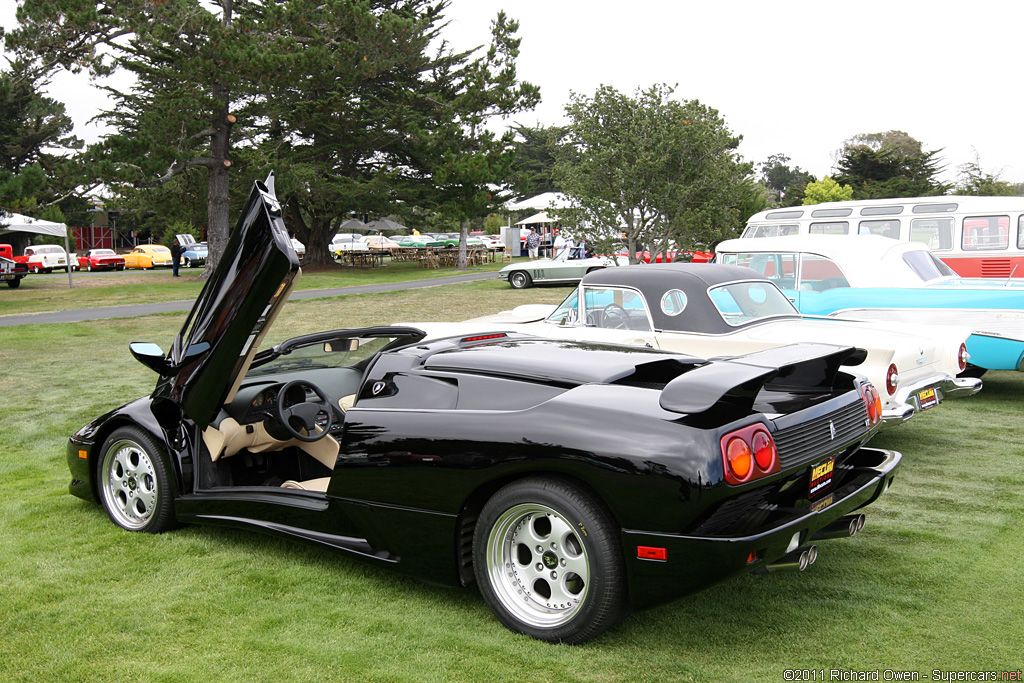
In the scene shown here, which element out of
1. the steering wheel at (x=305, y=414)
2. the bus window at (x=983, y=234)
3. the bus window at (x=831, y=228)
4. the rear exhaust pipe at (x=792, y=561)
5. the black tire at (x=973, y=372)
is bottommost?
the black tire at (x=973, y=372)

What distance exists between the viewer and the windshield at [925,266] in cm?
946

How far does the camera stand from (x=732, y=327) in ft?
22.9

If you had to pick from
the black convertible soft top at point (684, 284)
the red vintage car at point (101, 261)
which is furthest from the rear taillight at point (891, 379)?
the red vintage car at point (101, 261)

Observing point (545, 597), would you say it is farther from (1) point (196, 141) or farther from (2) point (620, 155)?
(1) point (196, 141)

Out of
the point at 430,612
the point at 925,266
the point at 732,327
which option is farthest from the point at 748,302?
the point at 430,612

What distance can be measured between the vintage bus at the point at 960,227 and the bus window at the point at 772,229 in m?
0.83

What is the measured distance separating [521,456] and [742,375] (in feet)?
2.96

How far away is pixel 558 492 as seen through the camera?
3137 millimetres

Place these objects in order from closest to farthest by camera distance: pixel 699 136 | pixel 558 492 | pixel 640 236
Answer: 1. pixel 558 492
2. pixel 699 136
3. pixel 640 236

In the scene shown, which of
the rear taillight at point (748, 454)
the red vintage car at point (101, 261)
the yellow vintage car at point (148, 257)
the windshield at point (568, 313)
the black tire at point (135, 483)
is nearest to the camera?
the rear taillight at point (748, 454)

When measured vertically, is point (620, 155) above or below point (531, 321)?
above

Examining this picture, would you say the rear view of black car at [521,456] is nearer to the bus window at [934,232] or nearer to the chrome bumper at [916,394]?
the chrome bumper at [916,394]

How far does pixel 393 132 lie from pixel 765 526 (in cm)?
3393

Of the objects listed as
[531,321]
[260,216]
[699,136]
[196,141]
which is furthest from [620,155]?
[196,141]
